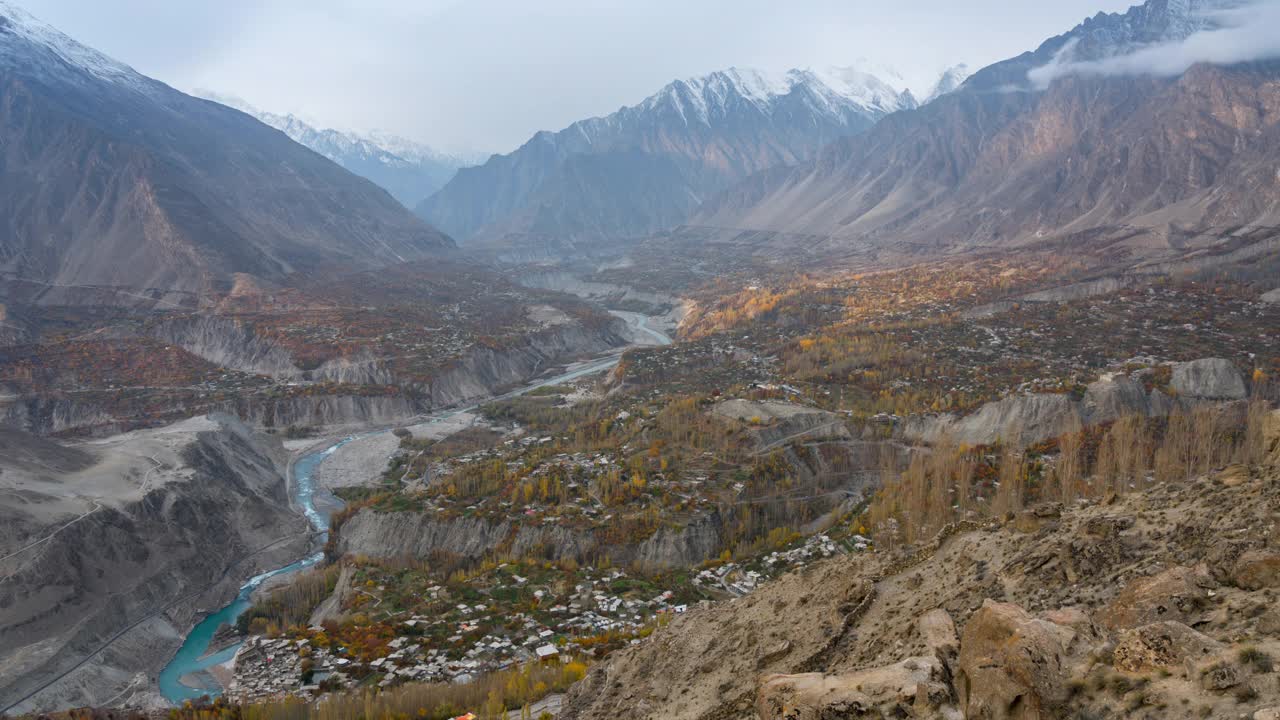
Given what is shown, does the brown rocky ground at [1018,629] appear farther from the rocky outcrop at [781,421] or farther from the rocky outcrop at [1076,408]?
the rocky outcrop at [1076,408]

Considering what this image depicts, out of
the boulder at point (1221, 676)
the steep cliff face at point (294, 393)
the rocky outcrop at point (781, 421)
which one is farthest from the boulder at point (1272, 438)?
the steep cliff face at point (294, 393)

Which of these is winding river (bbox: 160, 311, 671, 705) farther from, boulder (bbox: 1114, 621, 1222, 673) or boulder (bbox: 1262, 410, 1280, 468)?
boulder (bbox: 1262, 410, 1280, 468)

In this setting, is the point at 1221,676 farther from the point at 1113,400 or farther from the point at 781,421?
the point at 1113,400

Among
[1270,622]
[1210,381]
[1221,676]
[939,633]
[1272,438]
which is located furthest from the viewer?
[1210,381]

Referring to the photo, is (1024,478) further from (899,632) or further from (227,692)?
(227,692)

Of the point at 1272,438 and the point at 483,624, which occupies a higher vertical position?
the point at 1272,438

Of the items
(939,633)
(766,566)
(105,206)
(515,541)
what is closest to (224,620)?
(515,541)

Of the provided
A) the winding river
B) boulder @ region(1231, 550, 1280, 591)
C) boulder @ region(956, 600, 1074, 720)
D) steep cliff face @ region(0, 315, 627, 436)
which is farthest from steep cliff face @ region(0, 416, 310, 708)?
boulder @ region(1231, 550, 1280, 591)

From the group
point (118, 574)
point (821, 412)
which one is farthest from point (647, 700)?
point (821, 412)
